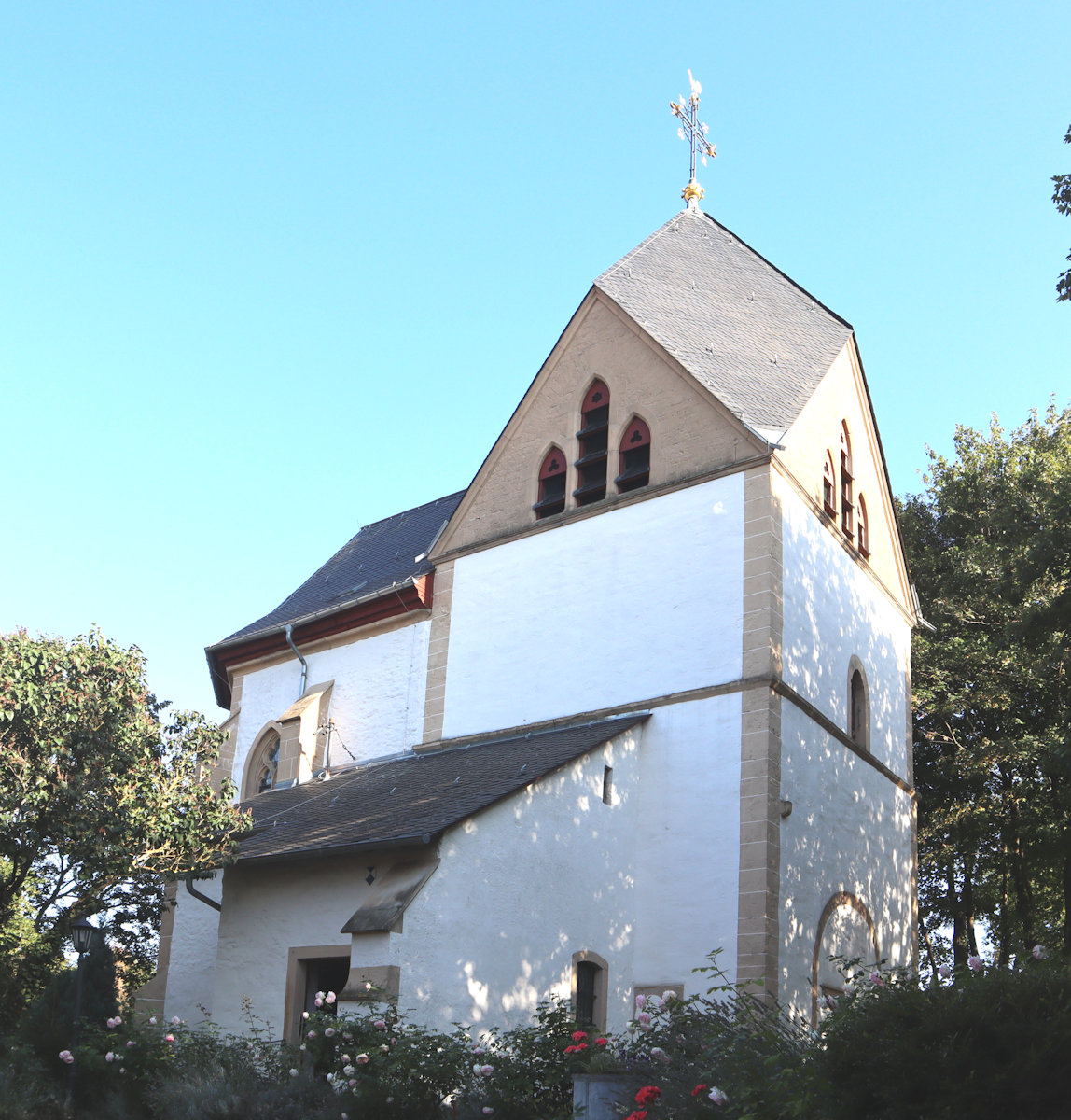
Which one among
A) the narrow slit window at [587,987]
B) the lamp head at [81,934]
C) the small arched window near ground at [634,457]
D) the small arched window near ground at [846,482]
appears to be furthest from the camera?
the small arched window near ground at [846,482]

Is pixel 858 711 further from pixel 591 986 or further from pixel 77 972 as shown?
pixel 77 972

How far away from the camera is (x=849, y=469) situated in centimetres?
2038

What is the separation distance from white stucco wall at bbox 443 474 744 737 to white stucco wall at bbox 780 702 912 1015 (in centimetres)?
173

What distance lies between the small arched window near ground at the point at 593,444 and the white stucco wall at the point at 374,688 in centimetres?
344

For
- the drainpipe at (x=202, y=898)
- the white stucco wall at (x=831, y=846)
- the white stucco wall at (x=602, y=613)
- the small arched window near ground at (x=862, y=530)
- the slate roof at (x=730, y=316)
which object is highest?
the slate roof at (x=730, y=316)

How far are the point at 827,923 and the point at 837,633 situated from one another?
426 cm

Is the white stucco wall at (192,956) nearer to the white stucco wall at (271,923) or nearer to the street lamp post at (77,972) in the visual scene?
the white stucco wall at (271,923)

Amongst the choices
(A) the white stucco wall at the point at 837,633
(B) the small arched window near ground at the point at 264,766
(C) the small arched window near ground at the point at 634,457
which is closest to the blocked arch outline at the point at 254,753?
(B) the small arched window near ground at the point at 264,766

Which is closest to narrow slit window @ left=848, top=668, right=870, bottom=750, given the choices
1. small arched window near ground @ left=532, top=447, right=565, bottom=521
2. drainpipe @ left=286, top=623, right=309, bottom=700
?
small arched window near ground @ left=532, top=447, right=565, bottom=521

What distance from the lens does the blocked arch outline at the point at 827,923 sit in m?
15.5

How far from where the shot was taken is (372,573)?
23.2m

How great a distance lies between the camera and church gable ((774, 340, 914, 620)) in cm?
1845

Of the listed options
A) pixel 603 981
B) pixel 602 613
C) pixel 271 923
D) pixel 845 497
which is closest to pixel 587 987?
pixel 603 981

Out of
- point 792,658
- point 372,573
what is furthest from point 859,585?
point 372,573
